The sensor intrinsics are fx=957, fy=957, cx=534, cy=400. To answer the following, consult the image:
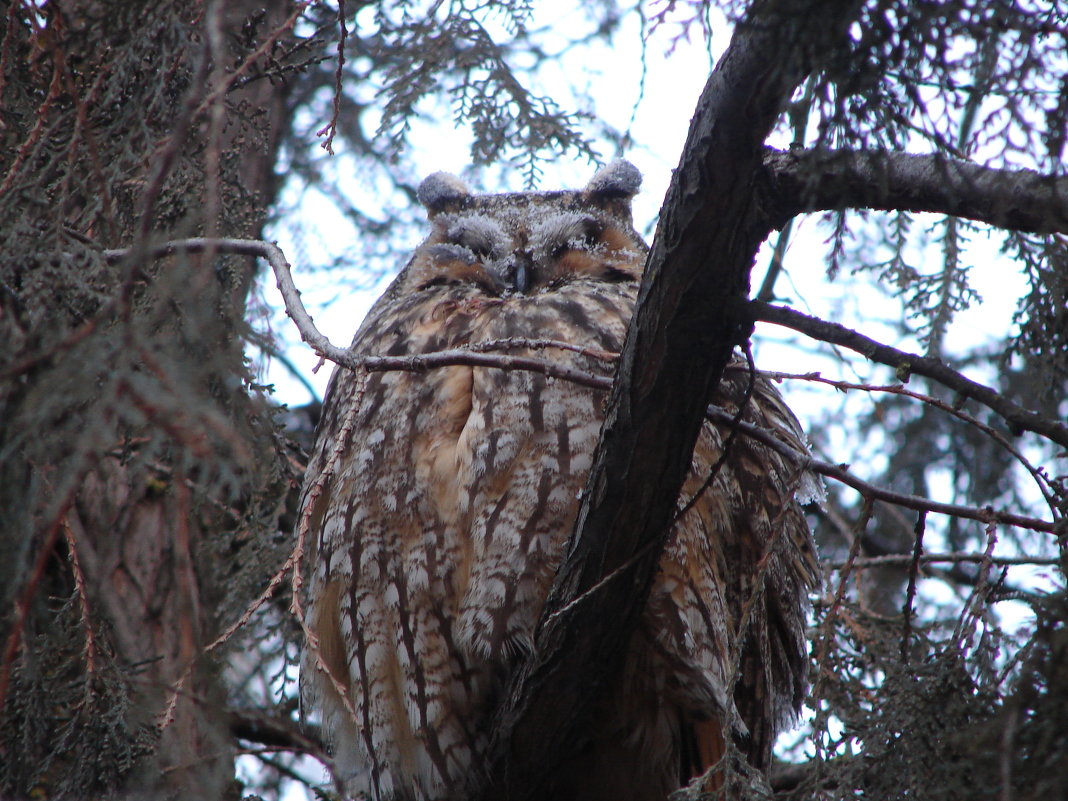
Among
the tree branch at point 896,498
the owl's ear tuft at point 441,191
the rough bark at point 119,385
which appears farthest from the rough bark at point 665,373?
the owl's ear tuft at point 441,191

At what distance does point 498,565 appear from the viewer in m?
2.29

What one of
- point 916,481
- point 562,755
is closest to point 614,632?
point 562,755

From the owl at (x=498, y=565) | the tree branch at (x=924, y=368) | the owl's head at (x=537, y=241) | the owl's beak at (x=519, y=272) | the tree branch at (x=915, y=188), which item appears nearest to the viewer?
the tree branch at (x=915, y=188)

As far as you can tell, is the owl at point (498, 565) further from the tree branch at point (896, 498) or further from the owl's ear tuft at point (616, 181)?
the owl's ear tuft at point (616, 181)

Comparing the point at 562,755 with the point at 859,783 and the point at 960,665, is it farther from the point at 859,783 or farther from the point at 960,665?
the point at 960,665

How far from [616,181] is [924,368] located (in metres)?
2.08

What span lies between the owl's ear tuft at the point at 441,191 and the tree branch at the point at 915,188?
203cm

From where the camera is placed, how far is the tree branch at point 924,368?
5.03 feet

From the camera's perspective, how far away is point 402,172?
525 centimetres

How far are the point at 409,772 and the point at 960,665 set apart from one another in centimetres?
147

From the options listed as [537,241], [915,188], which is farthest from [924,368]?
[537,241]

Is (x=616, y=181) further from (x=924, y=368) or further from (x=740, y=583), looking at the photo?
(x=924, y=368)

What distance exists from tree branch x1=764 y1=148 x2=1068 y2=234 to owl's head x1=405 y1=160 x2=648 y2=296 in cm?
137

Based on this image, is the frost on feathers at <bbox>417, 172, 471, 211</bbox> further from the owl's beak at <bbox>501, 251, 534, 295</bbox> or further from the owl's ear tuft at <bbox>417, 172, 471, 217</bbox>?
the owl's beak at <bbox>501, 251, 534, 295</bbox>
